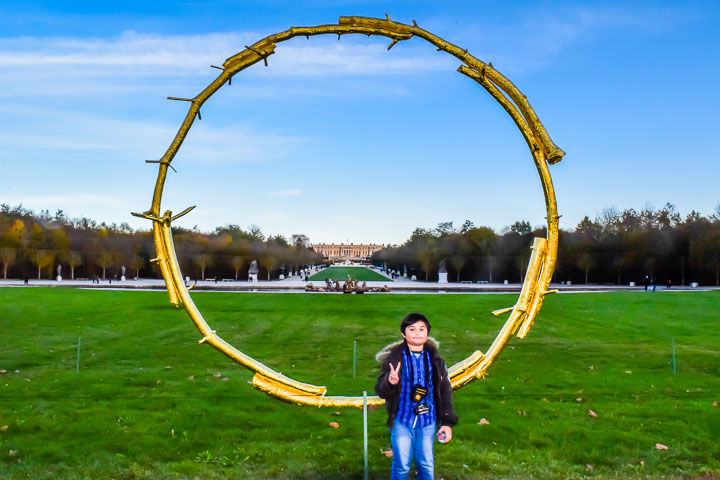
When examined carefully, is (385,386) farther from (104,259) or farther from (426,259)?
(104,259)

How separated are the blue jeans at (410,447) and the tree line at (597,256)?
185 feet

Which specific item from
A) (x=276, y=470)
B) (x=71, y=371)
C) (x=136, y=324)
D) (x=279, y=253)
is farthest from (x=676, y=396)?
(x=279, y=253)

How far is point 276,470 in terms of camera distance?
712 centimetres

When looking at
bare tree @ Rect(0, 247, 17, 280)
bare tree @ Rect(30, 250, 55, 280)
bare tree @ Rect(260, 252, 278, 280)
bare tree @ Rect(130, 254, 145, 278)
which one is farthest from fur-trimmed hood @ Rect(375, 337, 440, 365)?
bare tree @ Rect(0, 247, 17, 280)

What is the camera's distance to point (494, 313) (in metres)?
6.62

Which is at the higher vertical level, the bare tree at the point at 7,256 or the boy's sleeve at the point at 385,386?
the bare tree at the point at 7,256

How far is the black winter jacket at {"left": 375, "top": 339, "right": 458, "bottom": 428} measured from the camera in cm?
548

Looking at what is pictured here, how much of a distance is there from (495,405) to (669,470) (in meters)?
3.16

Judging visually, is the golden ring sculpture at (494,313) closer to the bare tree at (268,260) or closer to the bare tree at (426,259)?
the bare tree at (426,259)

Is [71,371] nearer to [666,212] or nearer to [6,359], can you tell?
[6,359]

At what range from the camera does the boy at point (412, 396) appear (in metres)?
5.46

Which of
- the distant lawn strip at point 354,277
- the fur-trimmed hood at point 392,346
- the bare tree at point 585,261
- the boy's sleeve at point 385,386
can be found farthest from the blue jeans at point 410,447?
the bare tree at point 585,261

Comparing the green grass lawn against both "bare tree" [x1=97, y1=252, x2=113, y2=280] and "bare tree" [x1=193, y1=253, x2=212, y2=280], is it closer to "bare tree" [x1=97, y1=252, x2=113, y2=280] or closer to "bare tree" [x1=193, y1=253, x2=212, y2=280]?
"bare tree" [x1=193, y1=253, x2=212, y2=280]

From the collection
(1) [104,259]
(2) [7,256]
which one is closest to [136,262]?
(1) [104,259]
